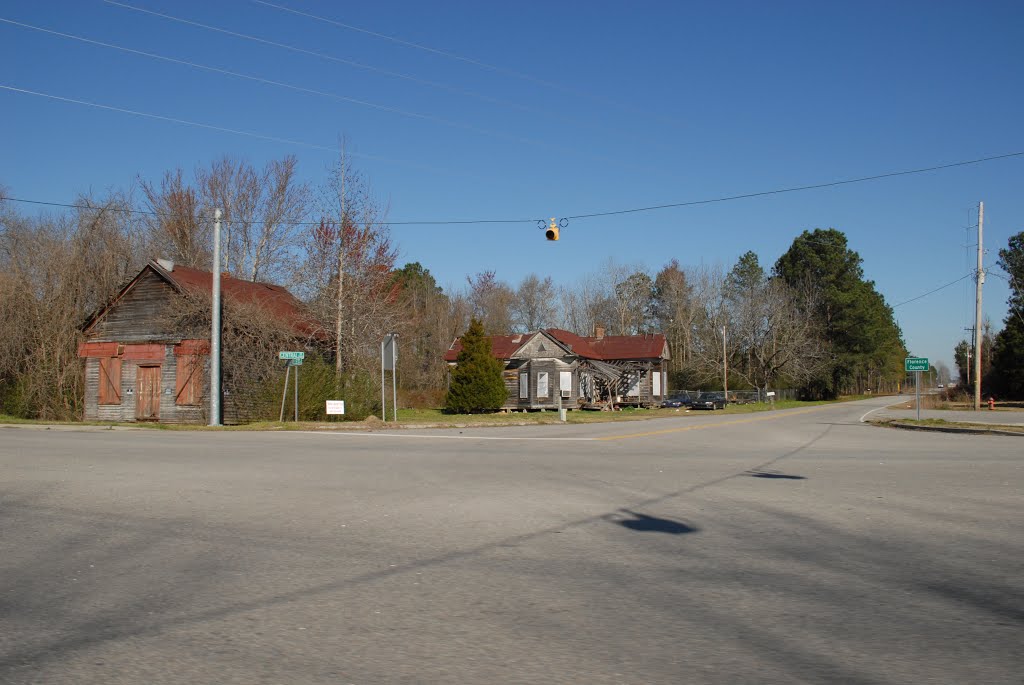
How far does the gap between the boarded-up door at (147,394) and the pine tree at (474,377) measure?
51.6 ft

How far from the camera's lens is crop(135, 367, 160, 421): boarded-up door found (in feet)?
115

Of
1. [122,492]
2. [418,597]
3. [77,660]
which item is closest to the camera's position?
[77,660]

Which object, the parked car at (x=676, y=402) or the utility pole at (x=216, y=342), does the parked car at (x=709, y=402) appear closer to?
the parked car at (x=676, y=402)

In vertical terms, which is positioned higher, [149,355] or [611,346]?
[611,346]

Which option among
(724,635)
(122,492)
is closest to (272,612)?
(724,635)

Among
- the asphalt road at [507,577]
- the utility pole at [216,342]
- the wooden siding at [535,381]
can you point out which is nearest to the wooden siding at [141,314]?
the utility pole at [216,342]

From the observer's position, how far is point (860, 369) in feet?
289

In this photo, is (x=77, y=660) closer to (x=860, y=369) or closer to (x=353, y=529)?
(x=353, y=529)

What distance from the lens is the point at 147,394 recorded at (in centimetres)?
3519

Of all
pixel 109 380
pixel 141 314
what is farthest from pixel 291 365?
pixel 109 380

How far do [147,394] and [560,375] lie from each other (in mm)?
28791

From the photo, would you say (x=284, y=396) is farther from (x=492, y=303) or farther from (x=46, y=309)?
(x=492, y=303)

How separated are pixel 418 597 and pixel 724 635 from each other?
85.2 inches

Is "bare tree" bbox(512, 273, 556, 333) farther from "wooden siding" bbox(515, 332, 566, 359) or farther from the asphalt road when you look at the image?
the asphalt road
